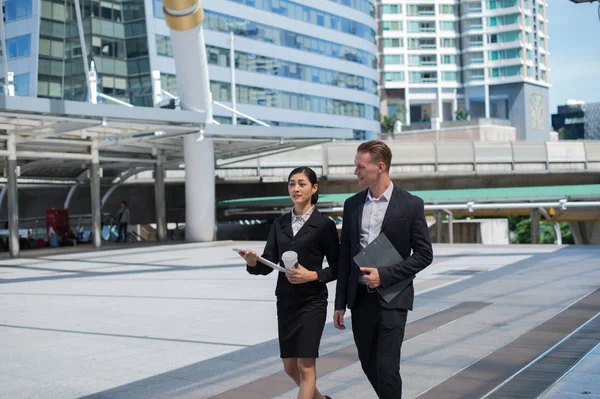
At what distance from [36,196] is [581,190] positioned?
25661 millimetres

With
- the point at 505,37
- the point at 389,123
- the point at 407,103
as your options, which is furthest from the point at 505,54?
the point at 389,123

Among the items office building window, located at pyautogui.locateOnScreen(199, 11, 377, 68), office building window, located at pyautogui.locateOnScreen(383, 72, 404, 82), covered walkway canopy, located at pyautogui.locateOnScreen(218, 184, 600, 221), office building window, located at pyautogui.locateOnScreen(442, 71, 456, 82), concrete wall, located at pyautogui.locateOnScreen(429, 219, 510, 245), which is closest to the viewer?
covered walkway canopy, located at pyautogui.locateOnScreen(218, 184, 600, 221)

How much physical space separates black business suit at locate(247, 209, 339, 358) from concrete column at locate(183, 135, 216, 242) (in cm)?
2373

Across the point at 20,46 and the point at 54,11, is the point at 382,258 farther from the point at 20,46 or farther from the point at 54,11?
the point at 20,46

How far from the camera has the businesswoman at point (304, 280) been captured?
5066 millimetres

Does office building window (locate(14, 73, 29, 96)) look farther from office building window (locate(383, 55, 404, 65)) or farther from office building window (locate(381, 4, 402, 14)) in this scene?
office building window (locate(381, 4, 402, 14))

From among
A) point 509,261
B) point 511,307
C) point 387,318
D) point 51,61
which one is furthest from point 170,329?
point 51,61

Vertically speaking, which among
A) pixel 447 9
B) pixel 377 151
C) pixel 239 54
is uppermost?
pixel 447 9

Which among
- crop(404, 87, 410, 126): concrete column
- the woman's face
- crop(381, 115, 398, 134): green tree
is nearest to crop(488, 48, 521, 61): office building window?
crop(404, 87, 410, 126): concrete column

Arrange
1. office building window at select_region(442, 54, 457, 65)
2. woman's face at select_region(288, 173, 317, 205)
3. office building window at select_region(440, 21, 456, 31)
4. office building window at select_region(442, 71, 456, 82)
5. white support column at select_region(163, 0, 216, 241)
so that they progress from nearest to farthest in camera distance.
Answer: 1. woman's face at select_region(288, 173, 317, 205)
2. white support column at select_region(163, 0, 216, 241)
3. office building window at select_region(440, 21, 456, 31)
4. office building window at select_region(442, 54, 457, 65)
5. office building window at select_region(442, 71, 456, 82)

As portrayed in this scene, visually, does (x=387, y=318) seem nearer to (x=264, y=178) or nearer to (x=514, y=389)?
(x=514, y=389)

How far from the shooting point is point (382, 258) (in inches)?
185

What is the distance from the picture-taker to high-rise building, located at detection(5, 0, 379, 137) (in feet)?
104

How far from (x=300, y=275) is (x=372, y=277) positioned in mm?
506
